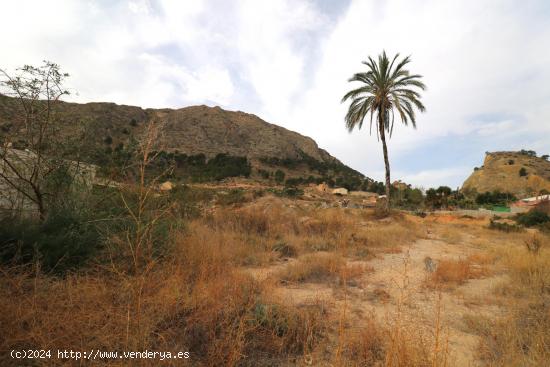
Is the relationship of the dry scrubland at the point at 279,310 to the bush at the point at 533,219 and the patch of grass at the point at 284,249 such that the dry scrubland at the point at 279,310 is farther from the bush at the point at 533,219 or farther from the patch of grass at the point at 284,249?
the bush at the point at 533,219

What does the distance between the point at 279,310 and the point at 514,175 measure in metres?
79.2

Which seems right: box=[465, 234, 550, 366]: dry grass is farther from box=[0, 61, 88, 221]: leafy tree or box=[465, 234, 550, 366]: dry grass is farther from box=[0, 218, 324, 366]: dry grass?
box=[0, 61, 88, 221]: leafy tree

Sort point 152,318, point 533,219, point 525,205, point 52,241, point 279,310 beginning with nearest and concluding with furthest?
point 152,318
point 279,310
point 52,241
point 533,219
point 525,205

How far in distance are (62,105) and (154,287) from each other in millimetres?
Answer: 3482

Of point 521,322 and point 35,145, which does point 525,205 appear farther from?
point 35,145

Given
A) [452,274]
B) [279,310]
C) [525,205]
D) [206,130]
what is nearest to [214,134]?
[206,130]

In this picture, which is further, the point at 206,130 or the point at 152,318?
the point at 206,130

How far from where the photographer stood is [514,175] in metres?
60.1

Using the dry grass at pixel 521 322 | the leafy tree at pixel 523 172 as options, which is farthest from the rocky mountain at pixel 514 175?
the dry grass at pixel 521 322

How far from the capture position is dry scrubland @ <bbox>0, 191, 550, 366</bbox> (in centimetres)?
200

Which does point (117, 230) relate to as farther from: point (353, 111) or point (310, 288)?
point (353, 111)

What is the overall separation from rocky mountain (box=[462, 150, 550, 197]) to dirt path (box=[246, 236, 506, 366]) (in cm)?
6086

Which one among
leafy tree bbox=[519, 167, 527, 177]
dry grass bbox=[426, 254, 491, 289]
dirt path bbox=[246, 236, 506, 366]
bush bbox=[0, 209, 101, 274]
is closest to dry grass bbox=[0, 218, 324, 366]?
bush bbox=[0, 209, 101, 274]

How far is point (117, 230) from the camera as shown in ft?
13.6
